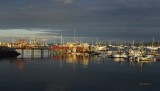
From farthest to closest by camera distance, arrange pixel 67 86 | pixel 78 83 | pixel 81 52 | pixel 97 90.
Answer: pixel 81 52 → pixel 78 83 → pixel 67 86 → pixel 97 90

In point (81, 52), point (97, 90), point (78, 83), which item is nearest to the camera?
point (97, 90)

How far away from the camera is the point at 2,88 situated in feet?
130

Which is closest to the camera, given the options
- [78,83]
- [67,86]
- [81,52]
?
[67,86]

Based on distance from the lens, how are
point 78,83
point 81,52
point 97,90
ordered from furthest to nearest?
point 81,52
point 78,83
point 97,90

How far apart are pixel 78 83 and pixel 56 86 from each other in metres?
4.17

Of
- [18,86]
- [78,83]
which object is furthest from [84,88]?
[18,86]

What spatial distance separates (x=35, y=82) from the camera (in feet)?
148

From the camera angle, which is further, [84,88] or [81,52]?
[81,52]

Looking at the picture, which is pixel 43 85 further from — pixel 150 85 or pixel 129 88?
pixel 150 85

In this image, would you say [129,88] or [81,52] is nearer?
[129,88]

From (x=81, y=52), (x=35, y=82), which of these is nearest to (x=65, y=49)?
(x=81, y=52)

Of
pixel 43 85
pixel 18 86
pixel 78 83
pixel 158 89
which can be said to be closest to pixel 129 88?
pixel 158 89

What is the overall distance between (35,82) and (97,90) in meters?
9.97

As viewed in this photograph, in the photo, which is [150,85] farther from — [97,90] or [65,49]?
[65,49]
